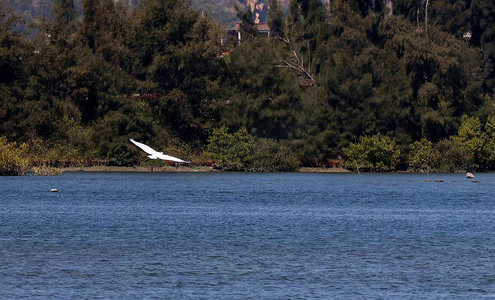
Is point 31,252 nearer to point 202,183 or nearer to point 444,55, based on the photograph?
point 202,183

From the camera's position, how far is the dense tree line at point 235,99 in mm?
104938

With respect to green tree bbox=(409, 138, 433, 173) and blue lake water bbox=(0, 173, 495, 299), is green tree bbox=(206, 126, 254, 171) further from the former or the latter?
blue lake water bbox=(0, 173, 495, 299)

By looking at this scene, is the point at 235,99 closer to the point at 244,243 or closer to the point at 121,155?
the point at 121,155

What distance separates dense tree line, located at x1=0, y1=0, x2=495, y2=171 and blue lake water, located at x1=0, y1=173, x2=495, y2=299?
22605 mm

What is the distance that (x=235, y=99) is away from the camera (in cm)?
10875

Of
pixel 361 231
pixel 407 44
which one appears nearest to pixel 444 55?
pixel 407 44

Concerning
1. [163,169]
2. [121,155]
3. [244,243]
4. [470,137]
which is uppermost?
[244,243]

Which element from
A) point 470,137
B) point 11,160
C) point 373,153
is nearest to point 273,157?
point 373,153

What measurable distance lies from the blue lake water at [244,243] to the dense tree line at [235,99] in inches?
890

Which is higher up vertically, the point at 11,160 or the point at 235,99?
the point at 235,99

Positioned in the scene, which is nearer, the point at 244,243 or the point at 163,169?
the point at 244,243

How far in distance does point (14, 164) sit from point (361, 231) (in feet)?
165

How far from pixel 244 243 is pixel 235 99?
215 feet

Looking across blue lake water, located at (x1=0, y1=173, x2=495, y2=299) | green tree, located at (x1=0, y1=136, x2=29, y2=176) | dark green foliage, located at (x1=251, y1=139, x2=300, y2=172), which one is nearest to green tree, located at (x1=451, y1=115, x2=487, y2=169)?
dark green foliage, located at (x1=251, y1=139, x2=300, y2=172)
